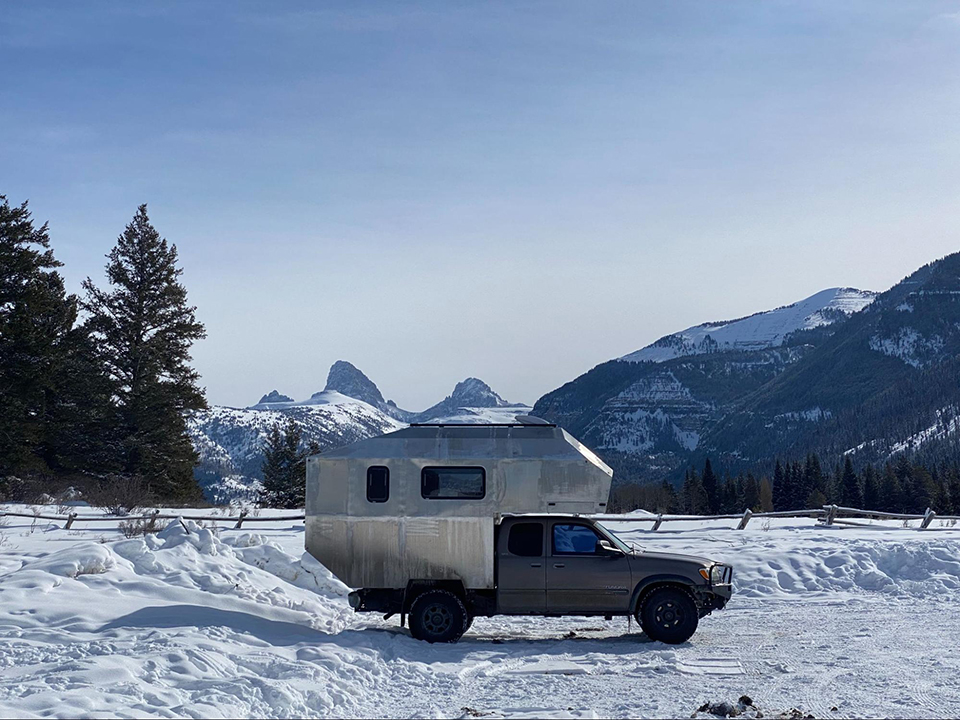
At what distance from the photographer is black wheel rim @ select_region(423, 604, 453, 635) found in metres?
12.4

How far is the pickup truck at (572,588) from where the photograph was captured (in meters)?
12.3

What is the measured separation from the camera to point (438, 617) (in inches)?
491

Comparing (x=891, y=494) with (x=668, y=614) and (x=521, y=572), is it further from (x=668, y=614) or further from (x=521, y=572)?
(x=521, y=572)


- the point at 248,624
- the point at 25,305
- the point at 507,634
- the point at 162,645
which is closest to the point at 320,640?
the point at 248,624

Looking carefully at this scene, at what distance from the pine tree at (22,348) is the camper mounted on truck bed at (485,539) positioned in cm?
2426

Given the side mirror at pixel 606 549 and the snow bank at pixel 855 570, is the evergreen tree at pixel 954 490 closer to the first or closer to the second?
the snow bank at pixel 855 570

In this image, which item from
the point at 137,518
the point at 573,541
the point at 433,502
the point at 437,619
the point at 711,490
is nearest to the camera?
the point at 437,619

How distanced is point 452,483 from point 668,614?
136 inches

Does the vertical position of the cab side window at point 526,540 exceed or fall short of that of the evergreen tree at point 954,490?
it exceeds it

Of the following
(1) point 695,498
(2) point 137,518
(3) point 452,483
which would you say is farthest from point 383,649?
(1) point 695,498

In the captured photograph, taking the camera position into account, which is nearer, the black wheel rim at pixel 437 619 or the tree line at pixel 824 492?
the black wheel rim at pixel 437 619

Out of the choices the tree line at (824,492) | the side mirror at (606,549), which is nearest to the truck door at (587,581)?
the side mirror at (606,549)

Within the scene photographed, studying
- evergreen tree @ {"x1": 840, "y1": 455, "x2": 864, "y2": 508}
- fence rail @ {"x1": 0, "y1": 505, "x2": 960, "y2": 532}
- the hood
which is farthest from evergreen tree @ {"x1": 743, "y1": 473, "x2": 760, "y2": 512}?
the hood

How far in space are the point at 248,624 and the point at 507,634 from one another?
12.1 ft
